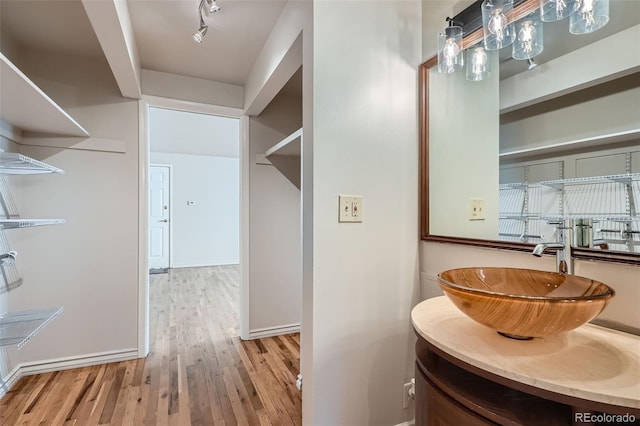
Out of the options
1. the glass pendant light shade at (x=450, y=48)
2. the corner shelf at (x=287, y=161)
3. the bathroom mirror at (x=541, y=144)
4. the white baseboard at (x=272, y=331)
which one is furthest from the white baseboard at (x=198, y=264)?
the glass pendant light shade at (x=450, y=48)

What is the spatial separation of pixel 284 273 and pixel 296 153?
1.15 m

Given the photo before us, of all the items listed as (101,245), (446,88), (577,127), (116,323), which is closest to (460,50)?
(446,88)

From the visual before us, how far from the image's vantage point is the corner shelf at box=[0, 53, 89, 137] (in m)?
1.27

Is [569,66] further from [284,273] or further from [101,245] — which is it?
[101,245]

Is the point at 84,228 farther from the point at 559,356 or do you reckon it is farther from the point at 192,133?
the point at 192,133

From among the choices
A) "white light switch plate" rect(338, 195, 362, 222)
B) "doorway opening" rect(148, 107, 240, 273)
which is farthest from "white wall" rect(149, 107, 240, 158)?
"white light switch plate" rect(338, 195, 362, 222)

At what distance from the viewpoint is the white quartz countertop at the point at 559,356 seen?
581mm

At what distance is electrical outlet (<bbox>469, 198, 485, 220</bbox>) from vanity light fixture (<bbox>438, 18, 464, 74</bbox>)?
2.05 ft

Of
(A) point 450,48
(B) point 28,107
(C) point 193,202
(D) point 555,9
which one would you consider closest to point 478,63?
(A) point 450,48

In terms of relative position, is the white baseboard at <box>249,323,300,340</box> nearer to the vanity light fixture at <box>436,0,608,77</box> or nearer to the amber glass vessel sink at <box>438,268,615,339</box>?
the amber glass vessel sink at <box>438,268,615,339</box>

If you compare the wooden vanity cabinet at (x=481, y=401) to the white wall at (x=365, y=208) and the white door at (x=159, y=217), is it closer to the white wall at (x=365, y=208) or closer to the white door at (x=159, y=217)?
the white wall at (x=365, y=208)

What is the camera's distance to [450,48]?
54.3 inches

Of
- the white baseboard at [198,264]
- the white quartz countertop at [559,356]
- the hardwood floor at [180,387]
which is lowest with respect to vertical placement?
the hardwood floor at [180,387]

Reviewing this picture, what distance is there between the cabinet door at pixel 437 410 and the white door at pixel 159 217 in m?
6.00
